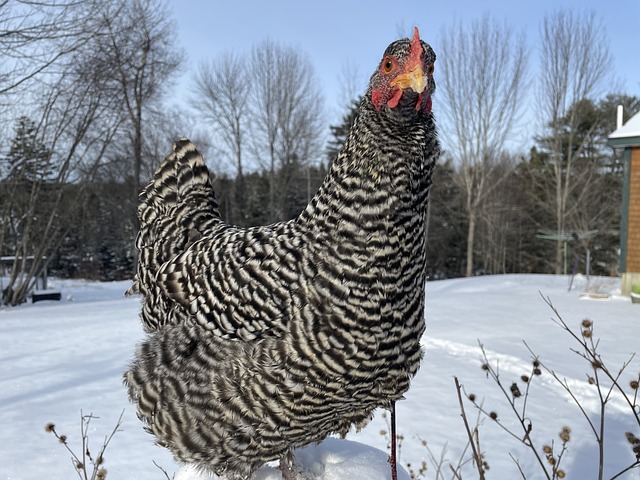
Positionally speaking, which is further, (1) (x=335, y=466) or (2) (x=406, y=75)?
(1) (x=335, y=466)

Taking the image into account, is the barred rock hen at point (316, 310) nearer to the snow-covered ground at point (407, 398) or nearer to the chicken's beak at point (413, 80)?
the chicken's beak at point (413, 80)

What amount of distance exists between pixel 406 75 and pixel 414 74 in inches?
Result: 1.0

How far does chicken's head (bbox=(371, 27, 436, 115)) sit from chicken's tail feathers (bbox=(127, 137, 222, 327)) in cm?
124

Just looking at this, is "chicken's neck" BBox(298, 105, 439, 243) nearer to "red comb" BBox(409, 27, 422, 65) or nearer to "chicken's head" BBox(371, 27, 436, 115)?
"chicken's head" BBox(371, 27, 436, 115)

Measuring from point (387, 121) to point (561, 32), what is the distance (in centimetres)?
2946

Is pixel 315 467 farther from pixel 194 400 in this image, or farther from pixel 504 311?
pixel 504 311

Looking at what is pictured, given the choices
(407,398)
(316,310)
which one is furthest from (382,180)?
(407,398)

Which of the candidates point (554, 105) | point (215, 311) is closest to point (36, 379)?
point (215, 311)

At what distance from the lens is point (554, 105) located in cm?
2631

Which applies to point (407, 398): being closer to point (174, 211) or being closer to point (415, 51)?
point (174, 211)

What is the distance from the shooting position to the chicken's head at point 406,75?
152 centimetres

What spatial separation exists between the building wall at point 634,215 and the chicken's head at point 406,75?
1518 centimetres

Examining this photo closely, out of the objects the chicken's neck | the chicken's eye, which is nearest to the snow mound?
the chicken's neck

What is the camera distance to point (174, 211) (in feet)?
8.29
